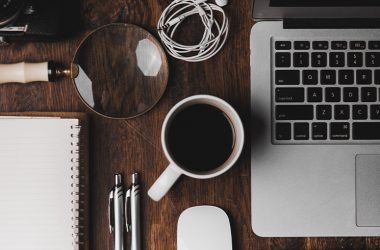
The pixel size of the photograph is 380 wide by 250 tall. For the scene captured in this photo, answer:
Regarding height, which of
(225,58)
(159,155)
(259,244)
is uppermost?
(225,58)

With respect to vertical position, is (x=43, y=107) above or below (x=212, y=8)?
below

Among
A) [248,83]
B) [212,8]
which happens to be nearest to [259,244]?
[248,83]

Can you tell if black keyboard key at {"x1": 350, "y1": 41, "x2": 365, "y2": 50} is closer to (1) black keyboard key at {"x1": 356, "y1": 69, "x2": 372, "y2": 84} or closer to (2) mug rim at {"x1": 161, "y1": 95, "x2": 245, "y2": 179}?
(1) black keyboard key at {"x1": 356, "y1": 69, "x2": 372, "y2": 84}

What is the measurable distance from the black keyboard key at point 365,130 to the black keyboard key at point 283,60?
0.12 m

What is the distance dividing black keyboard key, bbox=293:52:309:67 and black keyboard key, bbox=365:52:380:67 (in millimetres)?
80

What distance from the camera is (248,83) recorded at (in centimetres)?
68

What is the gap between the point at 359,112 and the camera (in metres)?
0.65

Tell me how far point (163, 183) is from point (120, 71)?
0.56 feet

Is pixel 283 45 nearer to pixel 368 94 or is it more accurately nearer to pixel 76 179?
pixel 368 94

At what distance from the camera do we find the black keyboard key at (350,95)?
0.65m

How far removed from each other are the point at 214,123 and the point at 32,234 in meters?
0.29

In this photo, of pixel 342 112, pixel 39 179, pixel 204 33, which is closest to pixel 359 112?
pixel 342 112

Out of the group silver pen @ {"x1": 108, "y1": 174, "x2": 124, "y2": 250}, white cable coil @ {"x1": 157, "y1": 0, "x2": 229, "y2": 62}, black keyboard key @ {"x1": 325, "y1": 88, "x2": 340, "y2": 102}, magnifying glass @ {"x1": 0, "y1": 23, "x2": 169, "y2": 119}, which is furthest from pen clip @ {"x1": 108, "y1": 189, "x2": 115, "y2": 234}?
black keyboard key @ {"x1": 325, "y1": 88, "x2": 340, "y2": 102}

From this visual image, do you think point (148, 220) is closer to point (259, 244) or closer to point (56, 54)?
point (259, 244)
